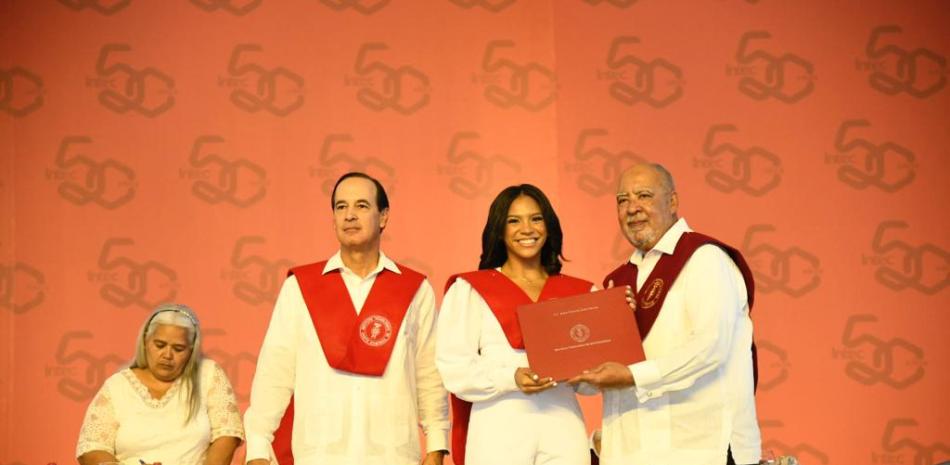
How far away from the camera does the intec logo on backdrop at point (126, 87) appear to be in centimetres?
585

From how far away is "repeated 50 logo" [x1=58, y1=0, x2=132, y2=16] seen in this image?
5879 mm

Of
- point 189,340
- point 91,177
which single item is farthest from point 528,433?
point 91,177

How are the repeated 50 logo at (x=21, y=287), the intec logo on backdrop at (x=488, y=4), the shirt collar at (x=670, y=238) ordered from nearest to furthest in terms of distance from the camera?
the shirt collar at (x=670, y=238) → the repeated 50 logo at (x=21, y=287) → the intec logo on backdrop at (x=488, y=4)

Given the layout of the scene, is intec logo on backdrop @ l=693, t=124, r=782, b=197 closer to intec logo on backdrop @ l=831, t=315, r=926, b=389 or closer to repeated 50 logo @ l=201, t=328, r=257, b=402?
intec logo on backdrop @ l=831, t=315, r=926, b=389

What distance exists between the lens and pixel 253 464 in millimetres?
3709

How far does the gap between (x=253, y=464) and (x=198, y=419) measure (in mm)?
546

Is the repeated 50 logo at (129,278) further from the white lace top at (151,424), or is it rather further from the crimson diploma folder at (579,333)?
the crimson diploma folder at (579,333)

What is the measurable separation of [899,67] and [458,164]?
2.31 meters

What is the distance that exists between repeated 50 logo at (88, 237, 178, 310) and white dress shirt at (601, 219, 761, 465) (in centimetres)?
299

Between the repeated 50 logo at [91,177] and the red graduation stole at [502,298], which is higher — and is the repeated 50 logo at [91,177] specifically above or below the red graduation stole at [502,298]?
above

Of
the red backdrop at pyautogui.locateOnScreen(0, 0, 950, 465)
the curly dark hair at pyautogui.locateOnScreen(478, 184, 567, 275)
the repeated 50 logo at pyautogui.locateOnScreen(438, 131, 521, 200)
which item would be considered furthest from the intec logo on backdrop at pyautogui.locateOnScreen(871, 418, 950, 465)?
the curly dark hair at pyautogui.locateOnScreen(478, 184, 567, 275)

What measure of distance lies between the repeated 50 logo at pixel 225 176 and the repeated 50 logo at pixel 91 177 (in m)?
0.33

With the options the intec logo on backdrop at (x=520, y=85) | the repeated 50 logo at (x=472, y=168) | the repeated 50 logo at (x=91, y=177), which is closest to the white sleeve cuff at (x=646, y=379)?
the repeated 50 logo at (x=472, y=168)

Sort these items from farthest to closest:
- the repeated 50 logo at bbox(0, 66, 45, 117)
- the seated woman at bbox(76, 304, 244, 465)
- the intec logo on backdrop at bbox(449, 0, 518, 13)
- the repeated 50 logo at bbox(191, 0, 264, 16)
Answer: the intec logo on backdrop at bbox(449, 0, 518, 13)
the repeated 50 logo at bbox(191, 0, 264, 16)
the repeated 50 logo at bbox(0, 66, 45, 117)
the seated woman at bbox(76, 304, 244, 465)
